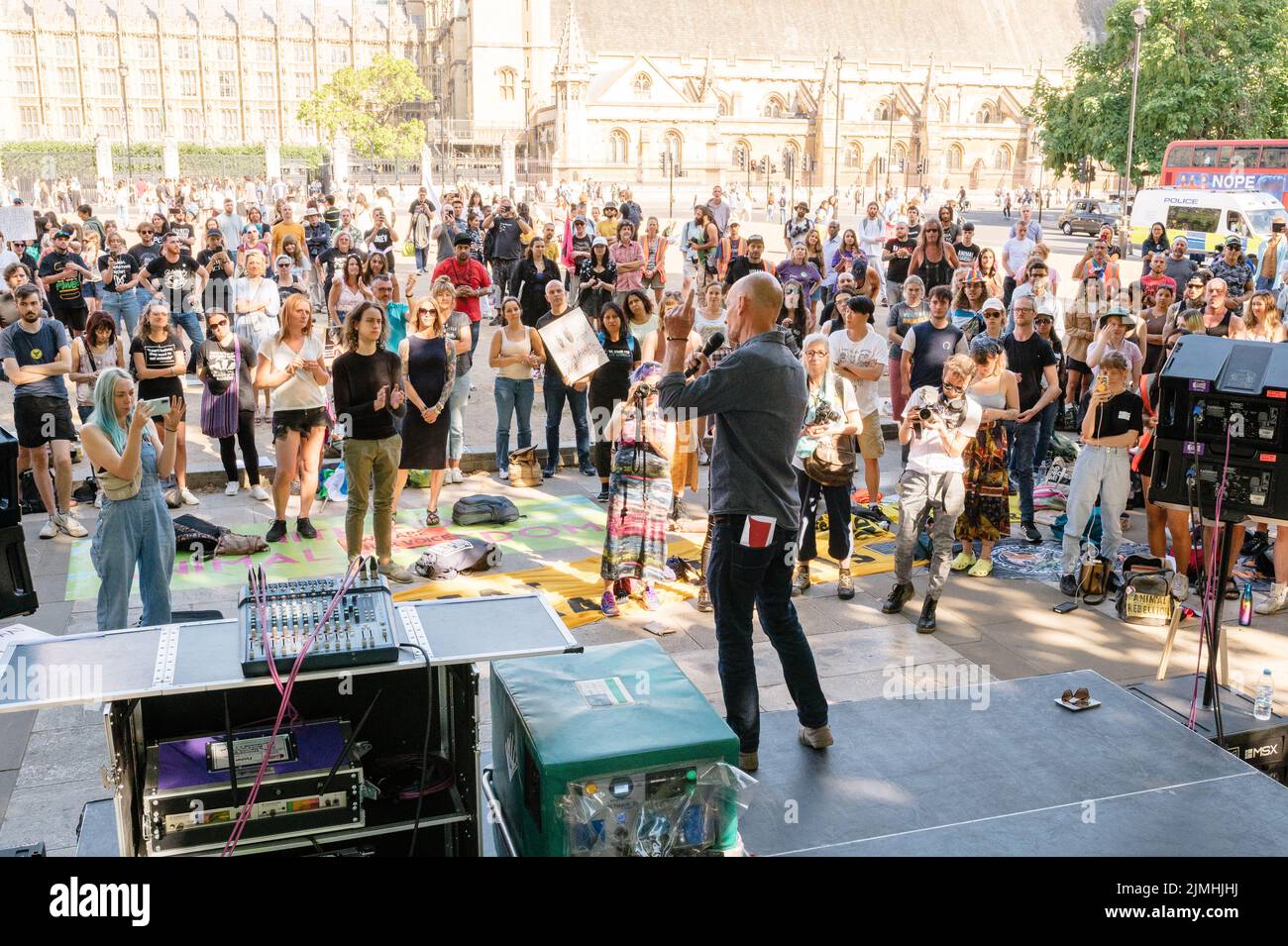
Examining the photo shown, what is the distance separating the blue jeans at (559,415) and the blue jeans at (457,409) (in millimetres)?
789

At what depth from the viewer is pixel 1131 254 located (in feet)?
128

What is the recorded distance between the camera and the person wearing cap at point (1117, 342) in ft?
32.3

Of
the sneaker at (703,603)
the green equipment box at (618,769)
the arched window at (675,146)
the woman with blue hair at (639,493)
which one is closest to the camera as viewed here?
the green equipment box at (618,769)

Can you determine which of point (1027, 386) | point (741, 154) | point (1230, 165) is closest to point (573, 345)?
→ point (1027, 386)

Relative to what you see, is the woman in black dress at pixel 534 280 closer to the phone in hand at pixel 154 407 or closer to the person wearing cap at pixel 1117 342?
the person wearing cap at pixel 1117 342

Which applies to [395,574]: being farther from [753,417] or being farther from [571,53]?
[571,53]

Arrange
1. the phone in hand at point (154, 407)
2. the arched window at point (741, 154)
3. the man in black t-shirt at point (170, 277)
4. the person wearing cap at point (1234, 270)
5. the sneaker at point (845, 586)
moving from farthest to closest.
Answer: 1. the arched window at point (741, 154)
2. the person wearing cap at point (1234, 270)
3. the man in black t-shirt at point (170, 277)
4. the sneaker at point (845, 586)
5. the phone in hand at point (154, 407)

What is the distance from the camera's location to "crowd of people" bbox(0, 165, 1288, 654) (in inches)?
308

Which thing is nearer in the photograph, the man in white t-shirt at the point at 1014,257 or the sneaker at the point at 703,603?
the sneaker at the point at 703,603

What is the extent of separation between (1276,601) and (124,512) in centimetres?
777

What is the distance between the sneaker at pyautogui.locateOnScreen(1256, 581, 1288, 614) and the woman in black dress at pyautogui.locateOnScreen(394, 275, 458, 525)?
6612mm

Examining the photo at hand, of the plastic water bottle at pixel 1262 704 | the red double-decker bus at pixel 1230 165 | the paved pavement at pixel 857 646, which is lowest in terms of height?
the paved pavement at pixel 857 646

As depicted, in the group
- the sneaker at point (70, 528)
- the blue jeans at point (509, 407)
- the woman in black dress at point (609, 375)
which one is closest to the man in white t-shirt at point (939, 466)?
the woman in black dress at point (609, 375)
